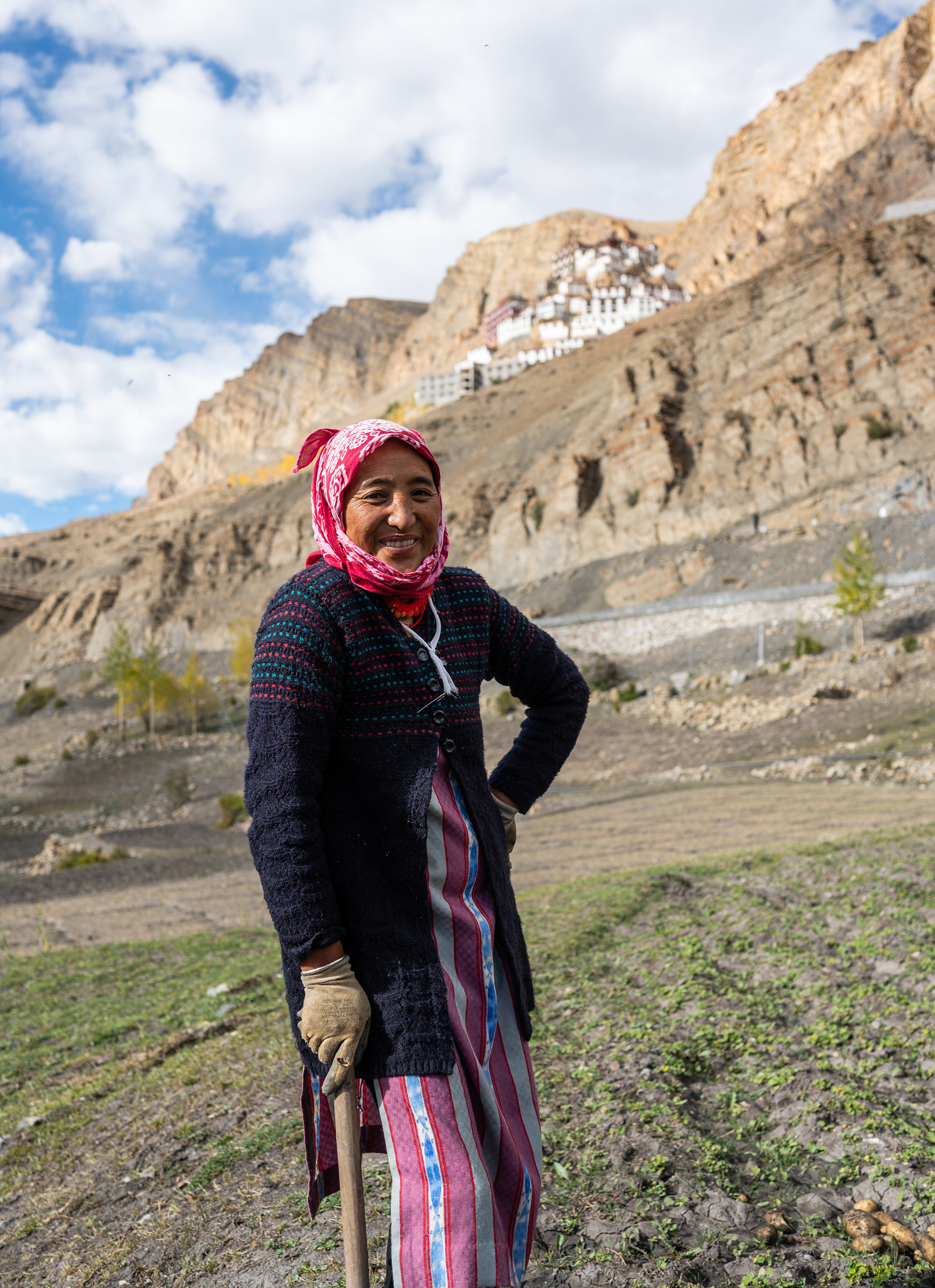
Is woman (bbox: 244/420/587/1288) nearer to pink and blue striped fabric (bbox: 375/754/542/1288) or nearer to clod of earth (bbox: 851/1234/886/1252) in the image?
pink and blue striped fabric (bbox: 375/754/542/1288)

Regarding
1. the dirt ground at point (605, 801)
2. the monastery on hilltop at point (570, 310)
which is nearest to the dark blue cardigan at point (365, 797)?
the dirt ground at point (605, 801)

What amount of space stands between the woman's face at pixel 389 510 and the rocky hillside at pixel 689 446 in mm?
35613

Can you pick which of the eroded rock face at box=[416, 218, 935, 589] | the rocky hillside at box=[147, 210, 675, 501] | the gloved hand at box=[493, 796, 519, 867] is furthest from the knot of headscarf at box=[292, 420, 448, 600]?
the rocky hillside at box=[147, 210, 675, 501]

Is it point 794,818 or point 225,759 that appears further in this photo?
point 225,759

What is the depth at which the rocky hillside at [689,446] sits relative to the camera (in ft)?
129

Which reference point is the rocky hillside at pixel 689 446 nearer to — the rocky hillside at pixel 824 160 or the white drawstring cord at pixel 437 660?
the rocky hillside at pixel 824 160

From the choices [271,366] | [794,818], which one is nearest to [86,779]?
[794,818]

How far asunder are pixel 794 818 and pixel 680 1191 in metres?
11.6

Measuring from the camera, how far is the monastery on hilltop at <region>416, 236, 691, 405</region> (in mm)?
98000

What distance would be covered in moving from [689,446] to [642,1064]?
45.3m

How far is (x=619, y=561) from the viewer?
4381 cm

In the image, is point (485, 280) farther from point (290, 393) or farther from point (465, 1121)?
point (465, 1121)

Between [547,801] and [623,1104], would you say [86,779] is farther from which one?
[623,1104]

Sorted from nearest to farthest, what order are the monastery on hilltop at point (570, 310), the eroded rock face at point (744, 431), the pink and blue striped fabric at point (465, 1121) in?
the pink and blue striped fabric at point (465, 1121) → the eroded rock face at point (744, 431) → the monastery on hilltop at point (570, 310)
